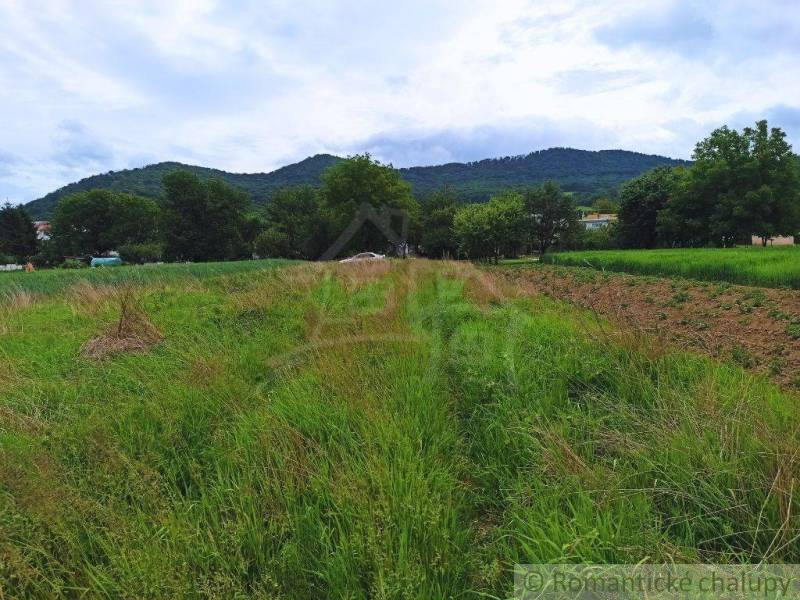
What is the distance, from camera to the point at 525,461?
2576 millimetres

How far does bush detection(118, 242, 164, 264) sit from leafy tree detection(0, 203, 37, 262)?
717 inches

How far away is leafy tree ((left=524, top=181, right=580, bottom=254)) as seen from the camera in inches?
2276

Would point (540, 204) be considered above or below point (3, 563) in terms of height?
above

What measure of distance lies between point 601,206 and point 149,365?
122310 millimetres

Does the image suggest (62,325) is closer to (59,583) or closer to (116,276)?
(59,583)

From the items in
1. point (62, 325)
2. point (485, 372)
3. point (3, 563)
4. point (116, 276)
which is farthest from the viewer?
point (116, 276)

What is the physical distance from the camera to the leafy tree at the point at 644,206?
44344 mm

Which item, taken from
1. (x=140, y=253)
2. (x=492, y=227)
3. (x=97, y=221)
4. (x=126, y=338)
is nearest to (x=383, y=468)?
(x=126, y=338)

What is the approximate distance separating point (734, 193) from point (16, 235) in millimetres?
101149

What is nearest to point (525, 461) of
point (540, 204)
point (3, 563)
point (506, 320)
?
point (3, 563)

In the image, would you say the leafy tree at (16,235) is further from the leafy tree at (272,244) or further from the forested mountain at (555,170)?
the forested mountain at (555,170)

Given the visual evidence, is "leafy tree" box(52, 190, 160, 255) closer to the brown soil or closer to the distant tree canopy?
the brown soil

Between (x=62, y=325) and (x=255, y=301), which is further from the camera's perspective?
(x=255, y=301)

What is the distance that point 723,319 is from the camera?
8.73 m
